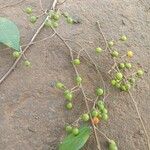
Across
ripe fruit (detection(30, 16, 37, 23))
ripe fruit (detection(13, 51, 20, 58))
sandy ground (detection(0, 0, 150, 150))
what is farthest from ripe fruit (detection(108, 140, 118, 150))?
ripe fruit (detection(30, 16, 37, 23))

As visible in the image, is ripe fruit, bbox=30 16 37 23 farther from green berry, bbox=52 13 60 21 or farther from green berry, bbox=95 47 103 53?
green berry, bbox=95 47 103 53

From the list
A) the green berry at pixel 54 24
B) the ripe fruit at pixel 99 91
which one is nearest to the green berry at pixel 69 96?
the ripe fruit at pixel 99 91

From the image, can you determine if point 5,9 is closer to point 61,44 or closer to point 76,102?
point 61,44

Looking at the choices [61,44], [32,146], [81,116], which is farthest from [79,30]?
[32,146]

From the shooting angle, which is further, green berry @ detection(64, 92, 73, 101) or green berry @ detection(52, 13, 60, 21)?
green berry @ detection(52, 13, 60, 21)

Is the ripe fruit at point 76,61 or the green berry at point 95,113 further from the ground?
the ripe fruit at point 76,61

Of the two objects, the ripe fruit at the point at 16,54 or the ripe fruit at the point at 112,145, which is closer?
the ripe fruit at the point at 112,145

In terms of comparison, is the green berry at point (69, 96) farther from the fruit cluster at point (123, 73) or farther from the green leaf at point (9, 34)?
the green leaf at point (9, 34)

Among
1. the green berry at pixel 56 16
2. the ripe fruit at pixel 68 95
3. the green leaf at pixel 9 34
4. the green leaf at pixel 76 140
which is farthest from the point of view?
the green berry at pixel 56 16
